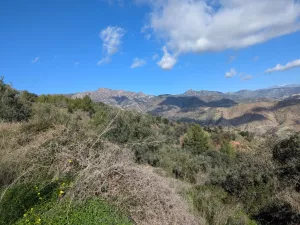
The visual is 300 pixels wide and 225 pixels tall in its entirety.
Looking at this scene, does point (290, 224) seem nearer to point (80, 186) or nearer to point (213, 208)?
point (213, 208)

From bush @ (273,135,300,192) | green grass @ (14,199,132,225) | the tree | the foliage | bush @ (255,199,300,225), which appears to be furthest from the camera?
the tree

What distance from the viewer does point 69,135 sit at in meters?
7.53

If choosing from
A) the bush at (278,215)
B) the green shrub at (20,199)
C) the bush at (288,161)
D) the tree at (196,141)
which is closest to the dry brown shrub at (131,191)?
the green shrub at (20,199)

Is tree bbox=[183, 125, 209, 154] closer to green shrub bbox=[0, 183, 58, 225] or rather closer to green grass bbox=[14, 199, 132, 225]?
green shrub bbox=[0, 183, 58, 225]

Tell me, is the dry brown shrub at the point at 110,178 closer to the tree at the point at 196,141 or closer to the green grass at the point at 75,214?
the green grass at the point at 75,214

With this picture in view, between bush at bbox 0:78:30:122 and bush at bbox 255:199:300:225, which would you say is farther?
bush at bbox 0:78:30:122

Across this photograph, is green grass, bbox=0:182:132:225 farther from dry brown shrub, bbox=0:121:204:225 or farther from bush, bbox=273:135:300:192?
bush, bbox=273:135:300:192

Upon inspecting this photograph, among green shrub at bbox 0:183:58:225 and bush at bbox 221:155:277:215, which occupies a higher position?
green shrub at bbox 0:183:58:225

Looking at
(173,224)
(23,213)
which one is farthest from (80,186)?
(173,224)

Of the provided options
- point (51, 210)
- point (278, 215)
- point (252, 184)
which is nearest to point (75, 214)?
point (51, 210)

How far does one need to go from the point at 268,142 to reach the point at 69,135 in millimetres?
16419

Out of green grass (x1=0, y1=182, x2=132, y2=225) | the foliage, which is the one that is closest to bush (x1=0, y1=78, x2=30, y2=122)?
the foliage

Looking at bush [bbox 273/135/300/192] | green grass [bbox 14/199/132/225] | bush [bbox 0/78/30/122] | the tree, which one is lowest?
the tree

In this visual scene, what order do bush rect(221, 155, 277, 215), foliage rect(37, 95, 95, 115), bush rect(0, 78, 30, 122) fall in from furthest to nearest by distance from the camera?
foliage rect(37, 95, 95, 115), bush rect(0, 78, 30, 122), bush rect(221, 155, 277, 215)
